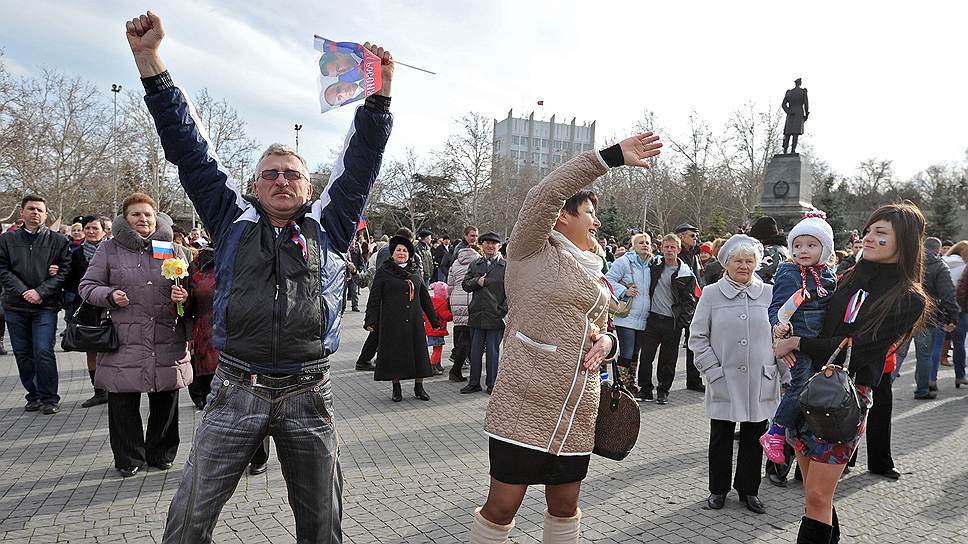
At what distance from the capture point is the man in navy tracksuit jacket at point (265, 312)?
100 inches

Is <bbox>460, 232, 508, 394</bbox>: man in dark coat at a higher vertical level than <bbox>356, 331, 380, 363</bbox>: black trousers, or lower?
higher

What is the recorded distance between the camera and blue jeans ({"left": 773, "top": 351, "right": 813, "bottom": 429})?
3533mm

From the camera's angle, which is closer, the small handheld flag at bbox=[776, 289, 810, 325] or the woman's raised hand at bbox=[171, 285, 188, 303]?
the small handheld flag at bbox=[776, 289, 810, 325]

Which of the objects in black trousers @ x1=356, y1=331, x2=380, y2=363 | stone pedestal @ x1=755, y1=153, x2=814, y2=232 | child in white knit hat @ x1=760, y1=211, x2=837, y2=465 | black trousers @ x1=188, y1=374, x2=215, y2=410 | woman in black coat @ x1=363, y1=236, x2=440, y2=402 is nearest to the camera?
child in white knit hat @ x1=760, y1=211, x2=837, y2=465

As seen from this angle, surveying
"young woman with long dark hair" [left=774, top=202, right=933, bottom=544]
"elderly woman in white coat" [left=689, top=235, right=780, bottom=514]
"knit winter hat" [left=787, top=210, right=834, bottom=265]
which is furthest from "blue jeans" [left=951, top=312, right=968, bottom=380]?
"young woman with long dark hair" [left=774, top=202, right=933, bottom=544]

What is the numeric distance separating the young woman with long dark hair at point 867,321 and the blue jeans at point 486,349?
5.26 meters

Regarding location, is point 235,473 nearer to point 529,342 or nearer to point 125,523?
point 529,342

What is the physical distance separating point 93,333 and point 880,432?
6.51 m

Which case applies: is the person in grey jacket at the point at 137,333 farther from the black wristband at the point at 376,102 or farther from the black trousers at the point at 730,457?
the black trousers at the point at 730,457

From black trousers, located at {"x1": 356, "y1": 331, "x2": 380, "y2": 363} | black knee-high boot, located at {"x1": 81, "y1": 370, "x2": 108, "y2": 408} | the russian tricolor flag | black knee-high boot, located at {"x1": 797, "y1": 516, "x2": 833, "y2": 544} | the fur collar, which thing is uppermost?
the fur collar

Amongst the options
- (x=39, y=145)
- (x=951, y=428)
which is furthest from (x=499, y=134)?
(x=951, y=428)

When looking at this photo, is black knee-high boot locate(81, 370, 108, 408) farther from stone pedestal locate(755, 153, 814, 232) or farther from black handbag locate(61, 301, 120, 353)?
stone pedestal locate(755, 153, 814, 232)

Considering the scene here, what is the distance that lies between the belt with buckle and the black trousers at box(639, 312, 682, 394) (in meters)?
6.30

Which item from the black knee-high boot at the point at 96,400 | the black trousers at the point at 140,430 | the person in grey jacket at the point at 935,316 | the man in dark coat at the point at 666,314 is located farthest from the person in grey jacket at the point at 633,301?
the black knee-high boot at the point at 96,400
